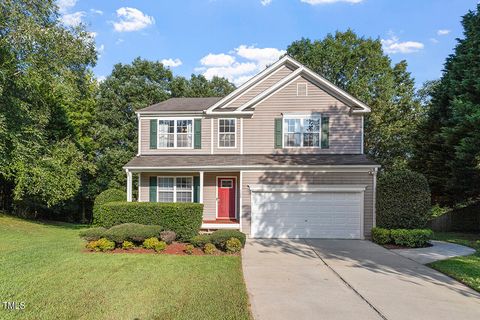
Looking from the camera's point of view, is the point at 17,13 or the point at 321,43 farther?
the point at 321,43

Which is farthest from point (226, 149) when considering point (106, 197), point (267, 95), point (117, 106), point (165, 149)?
point (117, 106)

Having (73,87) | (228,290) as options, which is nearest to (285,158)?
(228,290)

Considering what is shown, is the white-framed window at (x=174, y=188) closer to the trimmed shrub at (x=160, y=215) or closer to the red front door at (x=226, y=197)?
the red front door at (x=226, y=197)

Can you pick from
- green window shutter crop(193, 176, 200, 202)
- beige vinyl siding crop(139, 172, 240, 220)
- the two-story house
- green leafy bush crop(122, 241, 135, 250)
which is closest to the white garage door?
the two-story house

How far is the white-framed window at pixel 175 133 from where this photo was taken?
17.0 meters

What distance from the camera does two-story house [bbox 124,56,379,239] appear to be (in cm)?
1448

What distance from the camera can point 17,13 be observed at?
1447 centimetres

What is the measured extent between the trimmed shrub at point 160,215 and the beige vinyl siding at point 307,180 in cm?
271

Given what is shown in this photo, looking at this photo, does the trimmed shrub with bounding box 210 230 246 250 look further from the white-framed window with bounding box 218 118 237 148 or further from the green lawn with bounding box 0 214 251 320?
the white-framed window with bounding box 218 118 237 148

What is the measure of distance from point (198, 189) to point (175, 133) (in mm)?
3093

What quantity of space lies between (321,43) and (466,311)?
26.2 metres

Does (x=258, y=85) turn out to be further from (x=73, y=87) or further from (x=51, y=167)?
(x=51, y=167)

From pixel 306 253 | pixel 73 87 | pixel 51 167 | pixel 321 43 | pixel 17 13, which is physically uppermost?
pixel 321 43

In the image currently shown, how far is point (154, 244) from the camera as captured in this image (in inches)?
434
